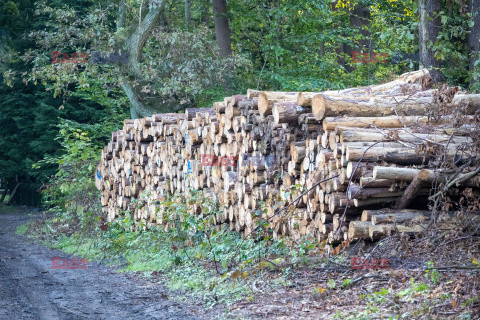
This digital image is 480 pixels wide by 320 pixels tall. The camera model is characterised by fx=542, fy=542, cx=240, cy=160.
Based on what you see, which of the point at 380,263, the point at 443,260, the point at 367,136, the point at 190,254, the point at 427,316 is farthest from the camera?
the point at 190,254

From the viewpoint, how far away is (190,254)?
9.09 m

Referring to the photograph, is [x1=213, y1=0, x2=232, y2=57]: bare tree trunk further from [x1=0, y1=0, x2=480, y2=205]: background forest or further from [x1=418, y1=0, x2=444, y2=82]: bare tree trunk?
[x1=418, y1=0, x2=444, y2=82]: bare tree trunk

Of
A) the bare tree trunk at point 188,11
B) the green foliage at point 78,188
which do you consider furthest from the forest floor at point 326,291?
the bare tree trunk at point 188,11

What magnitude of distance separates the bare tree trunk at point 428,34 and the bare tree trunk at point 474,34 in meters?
0.73

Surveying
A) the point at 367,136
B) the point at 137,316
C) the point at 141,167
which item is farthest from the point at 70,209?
the point at 367,136

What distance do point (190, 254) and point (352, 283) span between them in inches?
149

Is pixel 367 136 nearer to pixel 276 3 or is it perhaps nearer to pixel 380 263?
pixel 380 263

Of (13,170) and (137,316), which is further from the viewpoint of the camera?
(13,170)

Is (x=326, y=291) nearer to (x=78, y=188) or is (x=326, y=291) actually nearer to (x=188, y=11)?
(x=78, y=188)

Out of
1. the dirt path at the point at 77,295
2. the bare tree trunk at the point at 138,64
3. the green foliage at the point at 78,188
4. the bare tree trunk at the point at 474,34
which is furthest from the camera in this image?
the bare tree trunk at the point at 138,64

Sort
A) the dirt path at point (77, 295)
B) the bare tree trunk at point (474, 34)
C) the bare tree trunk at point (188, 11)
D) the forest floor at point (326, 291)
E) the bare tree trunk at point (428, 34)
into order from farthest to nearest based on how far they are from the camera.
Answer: the bare tree trunk at point (188, 11) → the bare tree trunk at point (428, 34) → the bare tree trunk at point (474, 34) → the dirt path at point (77, 295) → the forest floor at point (326, 291)

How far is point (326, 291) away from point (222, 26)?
547 inches

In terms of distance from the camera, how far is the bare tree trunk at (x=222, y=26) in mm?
18000

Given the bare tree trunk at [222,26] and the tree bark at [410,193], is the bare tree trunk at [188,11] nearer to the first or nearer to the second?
the bare tree trunk at [222,26]
